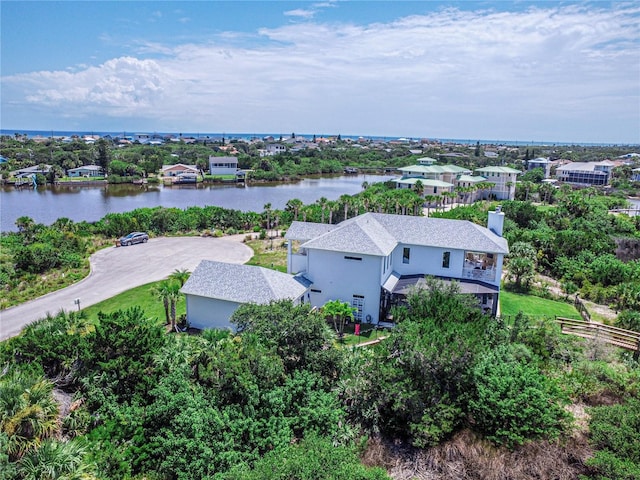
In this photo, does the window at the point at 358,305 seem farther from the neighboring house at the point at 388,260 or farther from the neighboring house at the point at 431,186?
the neighboring house at the point at 431,186

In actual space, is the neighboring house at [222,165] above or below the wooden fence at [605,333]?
above

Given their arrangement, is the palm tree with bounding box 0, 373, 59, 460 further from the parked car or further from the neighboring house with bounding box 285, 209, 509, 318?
the parked car

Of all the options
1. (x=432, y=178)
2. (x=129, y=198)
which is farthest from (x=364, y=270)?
(x=129, y=198)

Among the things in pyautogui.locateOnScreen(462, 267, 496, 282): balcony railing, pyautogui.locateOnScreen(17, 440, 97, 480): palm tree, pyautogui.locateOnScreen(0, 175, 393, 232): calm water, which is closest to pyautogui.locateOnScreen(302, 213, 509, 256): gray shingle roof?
pyautogui.locateOnScreen(462, 267, 496, 282): balcony railing

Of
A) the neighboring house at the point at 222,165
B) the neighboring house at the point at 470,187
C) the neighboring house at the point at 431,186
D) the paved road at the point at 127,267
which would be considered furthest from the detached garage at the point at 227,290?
the neighboring house at the point at 222,165

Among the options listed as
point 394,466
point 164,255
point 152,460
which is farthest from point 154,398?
point 164,255

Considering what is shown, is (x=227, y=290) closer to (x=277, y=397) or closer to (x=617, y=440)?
(x=277, y=397)

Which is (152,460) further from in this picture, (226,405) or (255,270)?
(255,270)
